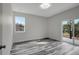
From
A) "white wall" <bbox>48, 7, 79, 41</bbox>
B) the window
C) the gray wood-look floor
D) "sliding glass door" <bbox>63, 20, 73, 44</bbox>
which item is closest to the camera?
the gray wood-look floor

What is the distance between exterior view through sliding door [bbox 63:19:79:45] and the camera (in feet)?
15.8

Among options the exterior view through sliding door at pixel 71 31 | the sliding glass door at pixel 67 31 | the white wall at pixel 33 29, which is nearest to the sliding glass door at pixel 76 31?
the exterior view through sliding door at pixel 71 31

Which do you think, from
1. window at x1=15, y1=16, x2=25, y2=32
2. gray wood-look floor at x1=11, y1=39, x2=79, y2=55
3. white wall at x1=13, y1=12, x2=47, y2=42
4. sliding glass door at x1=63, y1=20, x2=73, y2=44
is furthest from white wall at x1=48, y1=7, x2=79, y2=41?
window at x1=15, y1=16, x2=25, y2=32

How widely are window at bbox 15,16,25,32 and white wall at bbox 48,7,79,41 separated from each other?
272 cm

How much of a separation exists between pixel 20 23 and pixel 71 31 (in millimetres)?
3741

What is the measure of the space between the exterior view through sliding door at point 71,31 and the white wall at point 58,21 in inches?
12.3

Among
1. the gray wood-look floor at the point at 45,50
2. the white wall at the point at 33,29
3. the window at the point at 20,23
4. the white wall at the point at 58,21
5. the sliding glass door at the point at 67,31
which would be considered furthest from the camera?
the white wall at the point at 33,29

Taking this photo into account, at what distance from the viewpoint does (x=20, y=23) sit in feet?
19.3

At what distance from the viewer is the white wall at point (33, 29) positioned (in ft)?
18.9

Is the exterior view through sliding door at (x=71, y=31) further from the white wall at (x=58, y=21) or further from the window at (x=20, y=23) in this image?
the window at (x=20, y=23)

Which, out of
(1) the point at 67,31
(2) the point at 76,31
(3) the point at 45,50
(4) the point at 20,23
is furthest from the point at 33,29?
(2) the point at 76,31

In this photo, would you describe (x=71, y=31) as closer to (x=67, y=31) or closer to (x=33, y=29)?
(x=67, y=31)

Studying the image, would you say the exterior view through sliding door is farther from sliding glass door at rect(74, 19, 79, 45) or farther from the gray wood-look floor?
the gray wood-look floor
